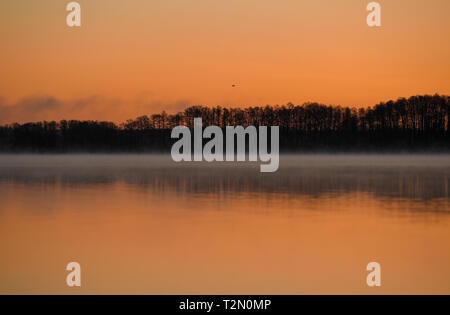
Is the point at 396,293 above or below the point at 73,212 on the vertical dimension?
below

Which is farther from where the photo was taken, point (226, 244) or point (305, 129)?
point (305, 129)

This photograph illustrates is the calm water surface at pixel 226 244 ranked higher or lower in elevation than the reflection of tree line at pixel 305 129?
lower

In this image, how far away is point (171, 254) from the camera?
462 inches

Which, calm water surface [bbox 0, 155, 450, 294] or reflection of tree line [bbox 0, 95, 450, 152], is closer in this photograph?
calm water surface [bbox 0, 155, 450, 294]

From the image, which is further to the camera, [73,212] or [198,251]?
[73,212]

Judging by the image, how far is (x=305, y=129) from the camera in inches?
4368

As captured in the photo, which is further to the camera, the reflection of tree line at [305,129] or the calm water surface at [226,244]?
the reflection of tree line at [305,129]

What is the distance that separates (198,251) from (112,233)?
10.0ft

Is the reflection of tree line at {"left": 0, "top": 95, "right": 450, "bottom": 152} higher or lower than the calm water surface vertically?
higher

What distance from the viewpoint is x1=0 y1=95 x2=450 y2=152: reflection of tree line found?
339 feet

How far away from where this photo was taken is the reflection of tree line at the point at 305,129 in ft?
339
